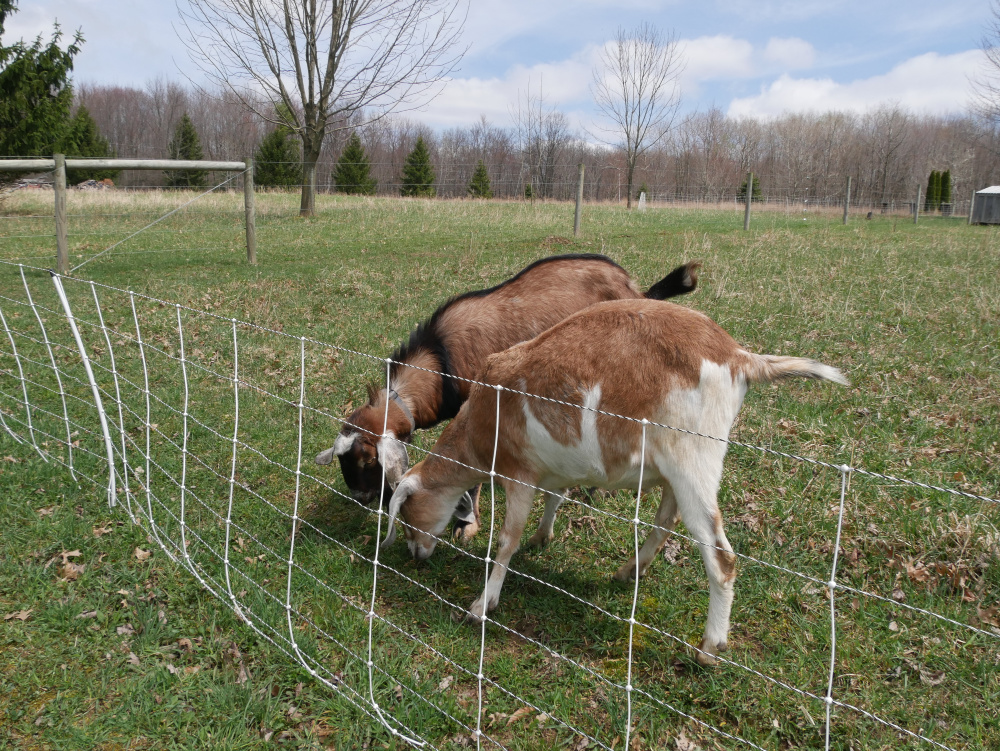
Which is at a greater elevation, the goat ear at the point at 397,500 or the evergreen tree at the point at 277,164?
the evergreen tree at the point at 277,164

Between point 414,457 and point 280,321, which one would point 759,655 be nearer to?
point 414,457

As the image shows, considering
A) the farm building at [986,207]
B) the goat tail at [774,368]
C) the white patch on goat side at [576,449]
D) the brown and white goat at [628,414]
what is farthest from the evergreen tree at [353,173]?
the goat tail at [774,368]

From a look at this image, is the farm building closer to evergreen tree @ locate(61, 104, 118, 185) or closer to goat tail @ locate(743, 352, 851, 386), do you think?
goat tail @ locate(743, 352, 851, 386)

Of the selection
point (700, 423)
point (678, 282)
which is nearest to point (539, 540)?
point (700, 423)

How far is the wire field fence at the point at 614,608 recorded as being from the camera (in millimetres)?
2787

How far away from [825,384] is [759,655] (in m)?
3.28

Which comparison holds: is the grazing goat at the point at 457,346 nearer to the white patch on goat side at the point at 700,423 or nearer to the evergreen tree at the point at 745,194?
the white patch on goat side at the point at 700,423

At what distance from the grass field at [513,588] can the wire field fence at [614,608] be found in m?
0.01

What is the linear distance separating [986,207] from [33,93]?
110ft

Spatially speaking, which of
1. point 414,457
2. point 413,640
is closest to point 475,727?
point 413,640

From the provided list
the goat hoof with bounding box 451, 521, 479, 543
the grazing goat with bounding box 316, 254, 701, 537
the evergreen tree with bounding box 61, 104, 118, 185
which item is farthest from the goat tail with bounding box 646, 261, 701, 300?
the evergreen tree with bounding box 61, 104, 118, 185

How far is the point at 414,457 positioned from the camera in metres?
5.21

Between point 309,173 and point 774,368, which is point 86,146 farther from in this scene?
point 774,368

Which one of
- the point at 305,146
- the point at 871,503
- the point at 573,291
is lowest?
→ the point at 871,503
